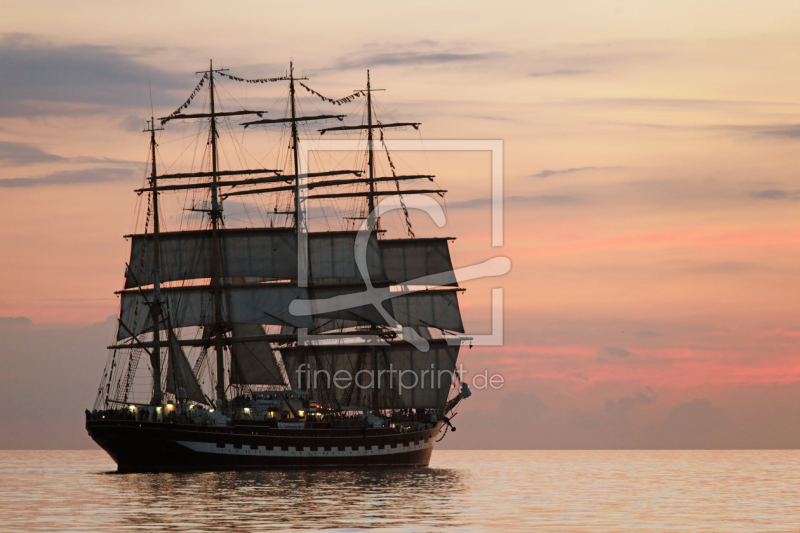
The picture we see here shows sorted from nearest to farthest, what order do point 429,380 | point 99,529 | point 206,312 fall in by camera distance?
1. point 99,529
2. point 206,312
3. point 429,380

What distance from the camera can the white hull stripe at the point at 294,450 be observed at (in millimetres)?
92688

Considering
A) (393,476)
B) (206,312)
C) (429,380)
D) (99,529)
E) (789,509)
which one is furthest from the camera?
(429,380)

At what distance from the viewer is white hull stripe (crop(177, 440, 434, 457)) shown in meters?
92.7

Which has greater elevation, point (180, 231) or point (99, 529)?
point (180, 231)

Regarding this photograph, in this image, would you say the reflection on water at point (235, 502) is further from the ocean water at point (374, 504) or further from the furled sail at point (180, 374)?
the furled sail at point (180, 374)

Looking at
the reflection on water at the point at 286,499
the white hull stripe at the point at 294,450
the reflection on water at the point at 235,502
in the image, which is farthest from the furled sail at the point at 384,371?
the reflection on water at the point at 235,502

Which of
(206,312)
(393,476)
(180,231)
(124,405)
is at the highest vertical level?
(180,231)

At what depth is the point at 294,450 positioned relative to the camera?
9969cm

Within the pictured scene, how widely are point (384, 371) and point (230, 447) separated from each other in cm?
2947

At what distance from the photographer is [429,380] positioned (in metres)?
124

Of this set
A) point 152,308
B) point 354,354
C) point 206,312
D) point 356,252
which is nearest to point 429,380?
point 354,354

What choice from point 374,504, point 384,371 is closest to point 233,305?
point 384,371

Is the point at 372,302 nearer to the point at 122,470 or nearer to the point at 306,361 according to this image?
the point at 306,361

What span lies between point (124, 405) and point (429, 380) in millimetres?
37978
